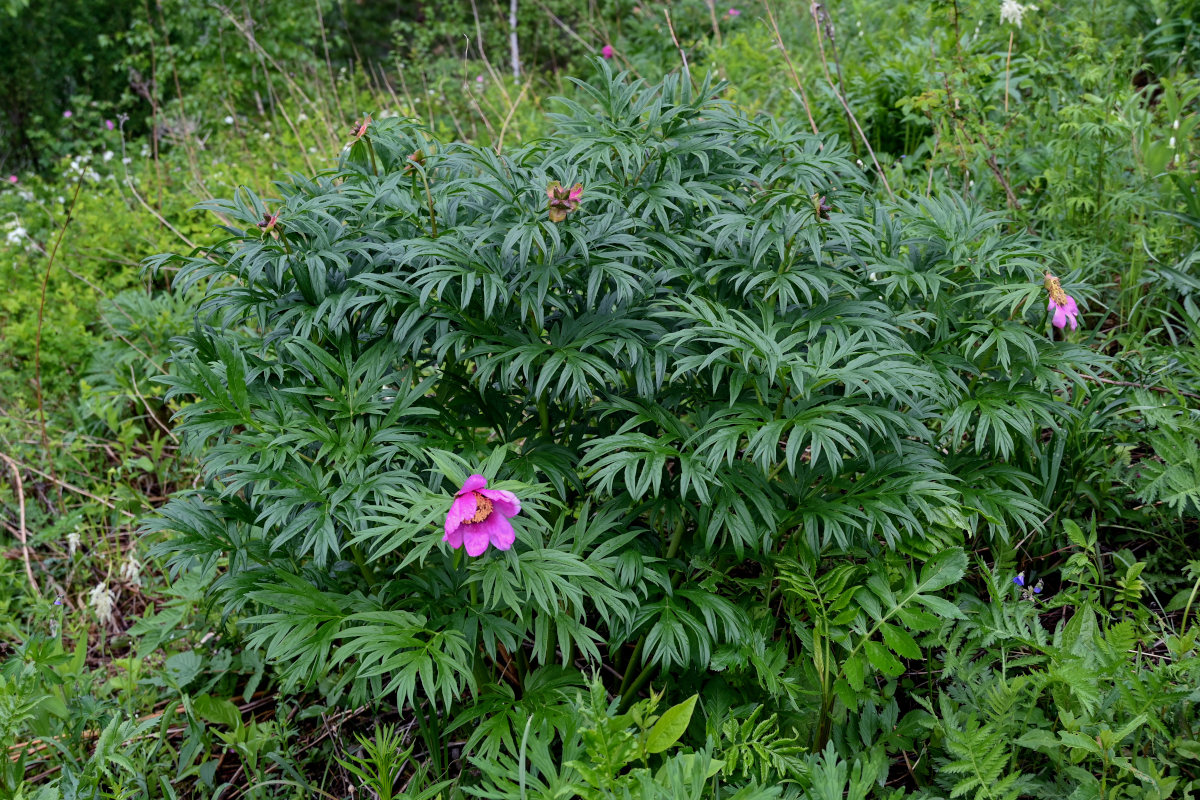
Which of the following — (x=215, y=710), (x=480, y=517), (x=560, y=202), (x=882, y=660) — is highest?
(x=560, y=202)

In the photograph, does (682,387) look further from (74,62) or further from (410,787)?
(74,62)

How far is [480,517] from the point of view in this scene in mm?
1493

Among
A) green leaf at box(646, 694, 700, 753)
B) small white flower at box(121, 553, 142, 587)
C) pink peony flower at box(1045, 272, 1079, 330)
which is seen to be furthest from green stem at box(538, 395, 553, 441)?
small white flower at box(121, 553, 142, 587)

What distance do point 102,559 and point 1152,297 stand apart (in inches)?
141

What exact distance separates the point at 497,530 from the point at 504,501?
0.17 feet

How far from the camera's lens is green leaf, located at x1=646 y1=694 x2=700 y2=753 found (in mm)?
1597

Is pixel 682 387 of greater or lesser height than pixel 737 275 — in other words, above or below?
below

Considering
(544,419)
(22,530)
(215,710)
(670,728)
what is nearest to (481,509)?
(544,419)

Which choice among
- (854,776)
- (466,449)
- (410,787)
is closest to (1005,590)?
(854,776)

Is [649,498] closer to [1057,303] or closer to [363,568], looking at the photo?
[363,568]

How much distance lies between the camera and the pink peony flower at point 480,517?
148cm

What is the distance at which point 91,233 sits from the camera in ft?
15.3

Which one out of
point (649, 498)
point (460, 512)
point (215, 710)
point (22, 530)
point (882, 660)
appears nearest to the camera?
point (460, 512)

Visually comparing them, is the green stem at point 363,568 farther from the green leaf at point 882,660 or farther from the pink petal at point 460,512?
the green leaf at point 882,660
